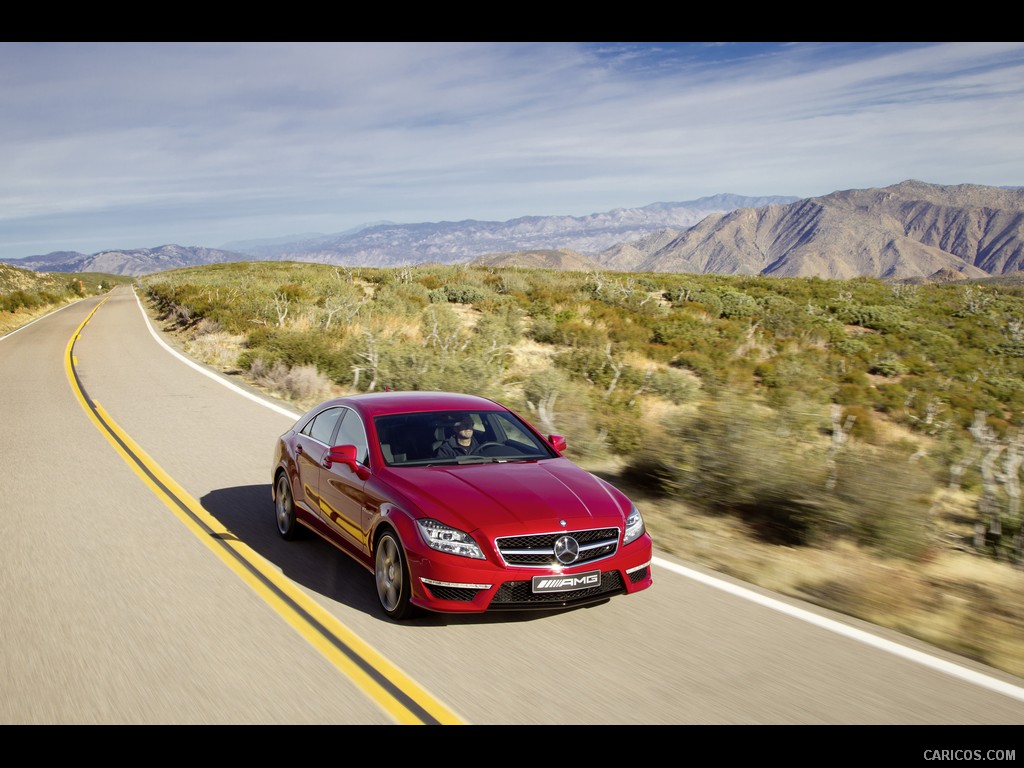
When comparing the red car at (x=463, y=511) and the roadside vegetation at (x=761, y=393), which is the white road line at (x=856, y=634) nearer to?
the roadside vegetation at (x=761, y=393)

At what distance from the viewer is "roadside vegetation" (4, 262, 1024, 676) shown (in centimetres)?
638

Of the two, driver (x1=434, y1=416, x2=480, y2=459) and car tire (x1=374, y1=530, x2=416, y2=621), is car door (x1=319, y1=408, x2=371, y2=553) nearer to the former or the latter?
car tire (x1=374, y1=530, x2=416, y2=621)

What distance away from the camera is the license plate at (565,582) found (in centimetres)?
475

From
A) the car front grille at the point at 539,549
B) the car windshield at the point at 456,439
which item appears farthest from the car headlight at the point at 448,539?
the car windshield at the point at 456,439

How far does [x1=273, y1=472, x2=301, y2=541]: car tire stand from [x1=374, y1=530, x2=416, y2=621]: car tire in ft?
5.79

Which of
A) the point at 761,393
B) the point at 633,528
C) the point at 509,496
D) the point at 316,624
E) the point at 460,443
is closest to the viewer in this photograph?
the point at 316,624

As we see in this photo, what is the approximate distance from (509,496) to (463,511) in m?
0.34

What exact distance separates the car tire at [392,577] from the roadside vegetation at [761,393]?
2626 millimetres

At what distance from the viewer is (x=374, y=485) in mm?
5484

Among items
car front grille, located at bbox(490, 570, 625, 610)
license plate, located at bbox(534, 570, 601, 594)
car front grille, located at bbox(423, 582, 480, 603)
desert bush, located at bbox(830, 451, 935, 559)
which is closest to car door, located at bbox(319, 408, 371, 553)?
car front grille, located at bbox(423, 582, 480, 603)

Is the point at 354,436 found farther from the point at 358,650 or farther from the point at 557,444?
the point at 358,650

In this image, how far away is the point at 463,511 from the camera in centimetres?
492

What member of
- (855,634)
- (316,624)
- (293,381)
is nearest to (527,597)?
(316,624)
